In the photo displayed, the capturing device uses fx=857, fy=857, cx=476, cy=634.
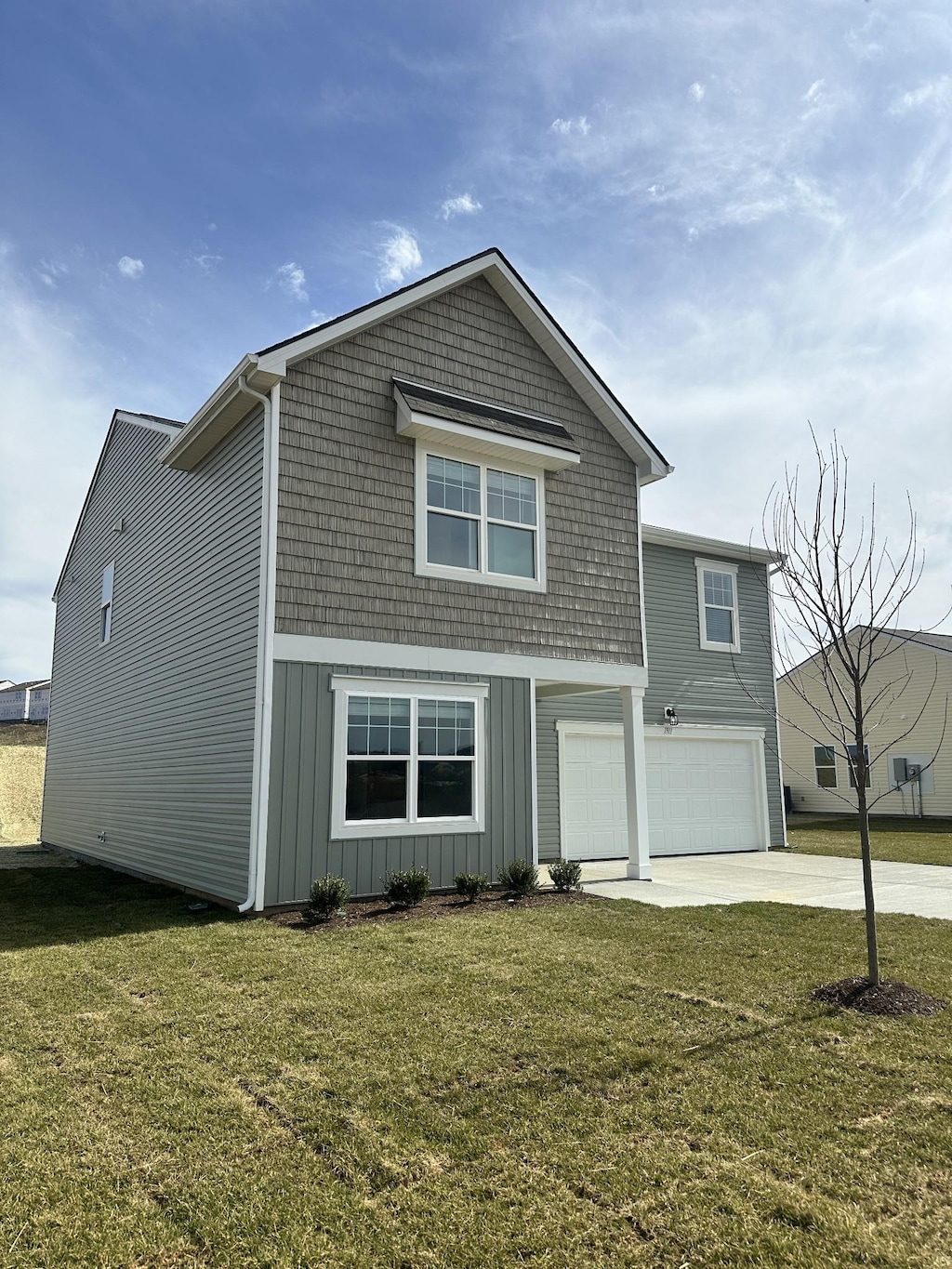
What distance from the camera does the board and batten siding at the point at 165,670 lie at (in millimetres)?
9867

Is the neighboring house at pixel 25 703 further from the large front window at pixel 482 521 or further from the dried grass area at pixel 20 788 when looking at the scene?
the large front window at pixel 482 521

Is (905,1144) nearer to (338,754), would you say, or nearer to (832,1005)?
(832,1005)

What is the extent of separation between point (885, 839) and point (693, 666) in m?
7.12

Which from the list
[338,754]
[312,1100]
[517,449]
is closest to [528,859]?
[338,754]

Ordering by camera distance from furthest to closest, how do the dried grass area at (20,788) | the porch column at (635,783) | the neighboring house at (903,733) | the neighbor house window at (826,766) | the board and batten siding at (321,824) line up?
the neighbor house window at (826,766)
the neighboring house at (903,733)
the dried grass area at (20,788)
the porch column at (635,783)
the board and batten siding at (321,824)

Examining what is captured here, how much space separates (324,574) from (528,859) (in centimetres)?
446

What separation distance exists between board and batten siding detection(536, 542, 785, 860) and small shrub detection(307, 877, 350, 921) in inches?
264

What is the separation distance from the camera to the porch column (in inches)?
471

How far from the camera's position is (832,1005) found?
5621 mm

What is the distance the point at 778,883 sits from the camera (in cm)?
1191

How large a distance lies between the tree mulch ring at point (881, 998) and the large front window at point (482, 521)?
6480mm

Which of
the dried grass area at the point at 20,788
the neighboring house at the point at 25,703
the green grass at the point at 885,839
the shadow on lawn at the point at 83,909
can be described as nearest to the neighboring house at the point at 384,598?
the shadow on lawn at the point at 83,909

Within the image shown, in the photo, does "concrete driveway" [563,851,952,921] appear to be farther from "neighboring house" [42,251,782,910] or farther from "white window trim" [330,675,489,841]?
"white window trim" [330,675,489,841]

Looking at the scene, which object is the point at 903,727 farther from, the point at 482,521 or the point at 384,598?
the point at 384,598
